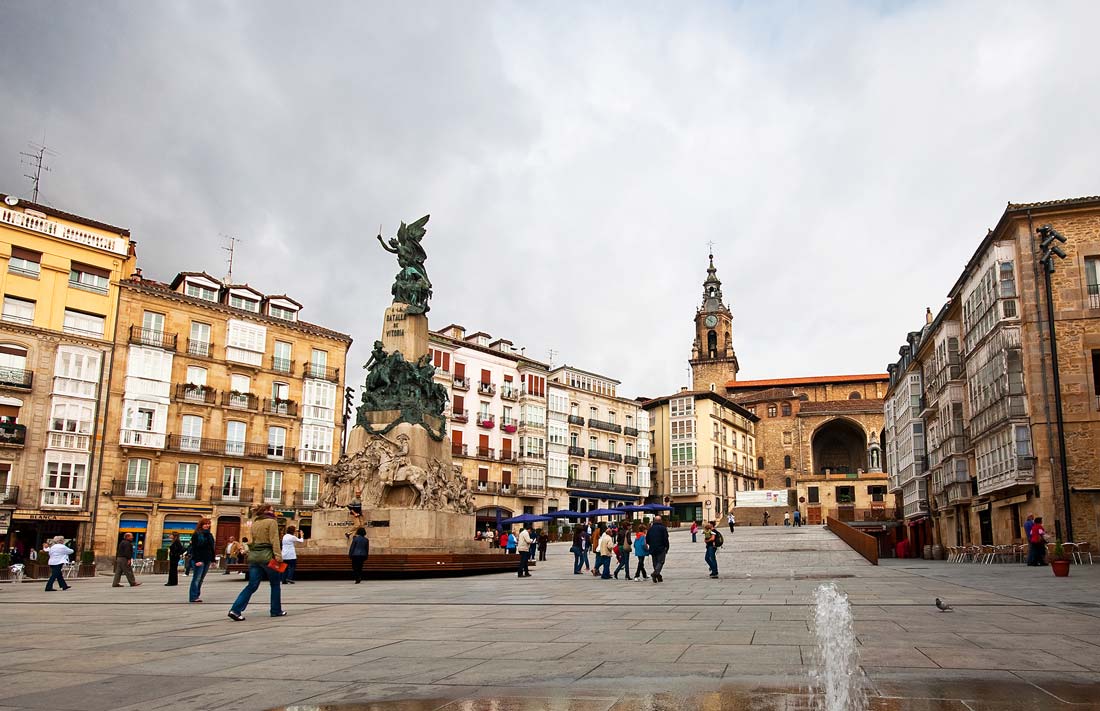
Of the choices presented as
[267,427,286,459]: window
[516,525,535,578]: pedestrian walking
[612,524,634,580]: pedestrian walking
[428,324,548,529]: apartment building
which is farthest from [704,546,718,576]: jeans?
[428,324,548,529]: apartment building

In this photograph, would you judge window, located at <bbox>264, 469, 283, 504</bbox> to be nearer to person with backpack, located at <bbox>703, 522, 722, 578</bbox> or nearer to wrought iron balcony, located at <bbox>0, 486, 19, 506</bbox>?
wrought iron balcony, located at <bbox>0, 486, 19, 506</bbox>

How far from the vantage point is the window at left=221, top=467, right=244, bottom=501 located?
46.5 metres

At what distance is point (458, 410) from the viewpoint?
204 feet

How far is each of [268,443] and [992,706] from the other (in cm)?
4835

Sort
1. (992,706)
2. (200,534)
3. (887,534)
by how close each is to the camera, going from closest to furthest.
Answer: (992,706), (200,534), (887,534)

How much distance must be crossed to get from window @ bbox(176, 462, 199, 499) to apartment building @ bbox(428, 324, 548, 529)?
19300 millimetres

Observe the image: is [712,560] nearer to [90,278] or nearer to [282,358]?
[282,358]

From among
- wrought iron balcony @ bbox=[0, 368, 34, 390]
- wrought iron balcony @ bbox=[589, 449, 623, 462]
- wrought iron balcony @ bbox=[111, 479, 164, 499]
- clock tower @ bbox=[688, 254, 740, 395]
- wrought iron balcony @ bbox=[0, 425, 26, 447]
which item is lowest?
wrought iron balcony @ bbox=[111, 479, 164, 499]

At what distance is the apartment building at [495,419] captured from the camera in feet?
203

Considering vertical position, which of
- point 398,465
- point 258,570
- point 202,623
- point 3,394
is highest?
point 3,394

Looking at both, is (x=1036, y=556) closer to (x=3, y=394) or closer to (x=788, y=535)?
(x=788, y=535)

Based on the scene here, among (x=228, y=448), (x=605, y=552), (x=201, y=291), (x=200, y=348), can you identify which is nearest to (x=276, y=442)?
(x=228, y=448)

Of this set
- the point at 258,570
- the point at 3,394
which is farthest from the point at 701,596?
the point at 3,394

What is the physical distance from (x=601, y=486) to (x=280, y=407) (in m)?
31.4
